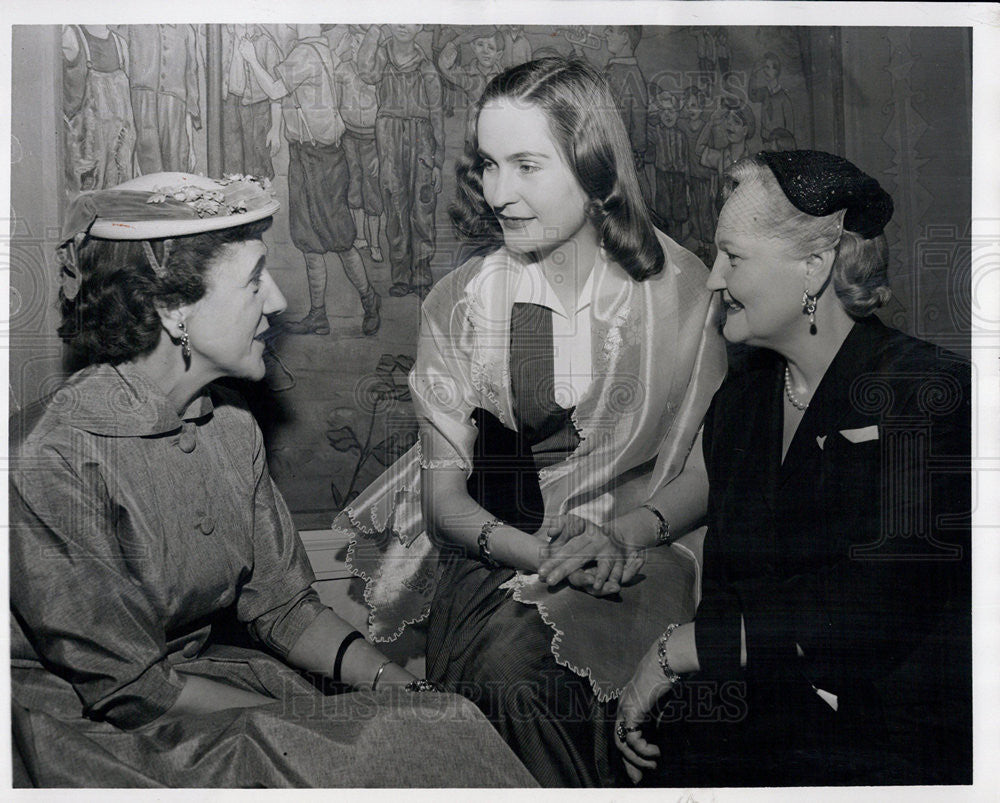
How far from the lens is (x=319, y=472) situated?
2.98 metres

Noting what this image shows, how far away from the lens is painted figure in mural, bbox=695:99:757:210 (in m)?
3.00

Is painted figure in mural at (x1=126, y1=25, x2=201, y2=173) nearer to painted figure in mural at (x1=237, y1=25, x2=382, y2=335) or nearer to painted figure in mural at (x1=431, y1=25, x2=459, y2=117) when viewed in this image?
painted figure in mural at (x1=237, y1=25, x2=382, y2=335)

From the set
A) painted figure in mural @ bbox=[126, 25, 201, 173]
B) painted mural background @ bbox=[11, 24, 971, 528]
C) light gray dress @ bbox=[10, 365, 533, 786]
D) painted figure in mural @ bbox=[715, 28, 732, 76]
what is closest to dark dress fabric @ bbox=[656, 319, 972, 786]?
painted mural background @ bbox=[11, 24, 971, 528]

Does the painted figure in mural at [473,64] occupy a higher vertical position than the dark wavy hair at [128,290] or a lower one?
higher

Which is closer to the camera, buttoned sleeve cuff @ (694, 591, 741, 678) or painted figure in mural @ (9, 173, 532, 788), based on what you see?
painted figure in mural @ (9, 173, 532, 788)

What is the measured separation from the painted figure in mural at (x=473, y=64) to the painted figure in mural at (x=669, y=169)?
540 mm

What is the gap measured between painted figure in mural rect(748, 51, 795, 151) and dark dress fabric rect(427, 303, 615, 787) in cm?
95

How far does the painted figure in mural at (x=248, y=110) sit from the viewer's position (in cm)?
295

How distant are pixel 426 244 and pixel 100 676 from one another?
1.67 m

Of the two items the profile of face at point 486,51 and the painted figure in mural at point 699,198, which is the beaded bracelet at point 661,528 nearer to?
the painted figure in mural at point 699,198

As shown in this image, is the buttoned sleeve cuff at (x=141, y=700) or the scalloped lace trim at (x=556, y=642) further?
the scalloped lace trim at (x=556, y=642)

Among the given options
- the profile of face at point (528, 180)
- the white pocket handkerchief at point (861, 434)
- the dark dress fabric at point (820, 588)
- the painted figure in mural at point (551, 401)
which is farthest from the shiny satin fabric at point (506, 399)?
the white pocket handkerchief at point (861, 434)

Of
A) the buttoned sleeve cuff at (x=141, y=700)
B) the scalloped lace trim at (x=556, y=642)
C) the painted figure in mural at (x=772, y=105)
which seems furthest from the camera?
the painted figure in mural at (x=772, y=105)

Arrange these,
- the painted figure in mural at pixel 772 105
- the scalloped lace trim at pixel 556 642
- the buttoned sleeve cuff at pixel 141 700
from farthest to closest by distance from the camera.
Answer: the painted figure in mural at pixel 772 105 → the scalloped lace trim at pixel 556 642 → the buttoned sleeve cuff at pixel 141 700
